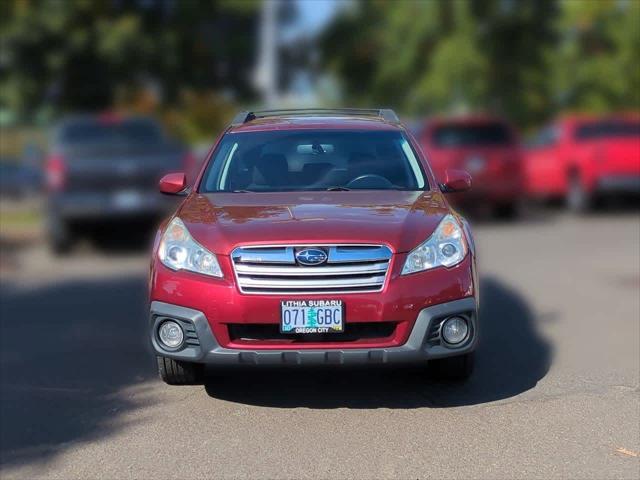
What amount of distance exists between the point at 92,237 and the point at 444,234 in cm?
1145

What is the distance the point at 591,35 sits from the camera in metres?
34.7

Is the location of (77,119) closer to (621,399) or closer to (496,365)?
(496,365)

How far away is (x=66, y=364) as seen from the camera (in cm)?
838

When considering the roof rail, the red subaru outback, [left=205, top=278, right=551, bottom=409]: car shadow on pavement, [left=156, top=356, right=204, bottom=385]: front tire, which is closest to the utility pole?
the roof rail

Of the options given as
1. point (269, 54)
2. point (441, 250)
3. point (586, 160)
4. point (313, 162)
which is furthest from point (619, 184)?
point (441, 250)

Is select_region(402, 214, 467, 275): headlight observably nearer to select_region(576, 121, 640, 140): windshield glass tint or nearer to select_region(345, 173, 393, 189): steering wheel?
select_region(345, 173, 393, 189): steering wheel

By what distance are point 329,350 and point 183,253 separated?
1.08 metres

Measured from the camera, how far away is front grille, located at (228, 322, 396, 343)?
21.6 feet

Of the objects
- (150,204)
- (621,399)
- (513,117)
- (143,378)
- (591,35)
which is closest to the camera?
(621,399)

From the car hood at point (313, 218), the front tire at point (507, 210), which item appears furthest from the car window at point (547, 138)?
the car hood at point (313, 218)

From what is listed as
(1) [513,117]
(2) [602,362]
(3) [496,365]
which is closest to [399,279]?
(3) [496,365]

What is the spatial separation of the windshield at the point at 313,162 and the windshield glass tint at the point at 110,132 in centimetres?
802

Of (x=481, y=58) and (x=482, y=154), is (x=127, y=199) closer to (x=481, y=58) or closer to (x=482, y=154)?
(x=482, y=154)

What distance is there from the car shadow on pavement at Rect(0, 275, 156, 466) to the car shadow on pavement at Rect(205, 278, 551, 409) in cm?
71
